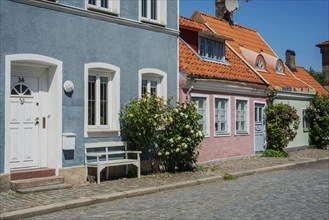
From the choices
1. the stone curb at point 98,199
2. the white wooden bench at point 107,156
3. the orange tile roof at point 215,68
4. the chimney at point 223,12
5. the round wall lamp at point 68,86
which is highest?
the chimney at point 223,12

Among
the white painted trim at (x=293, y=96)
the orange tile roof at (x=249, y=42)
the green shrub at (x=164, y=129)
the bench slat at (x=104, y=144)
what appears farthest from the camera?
the orange tile roof at (x=249, y=42)

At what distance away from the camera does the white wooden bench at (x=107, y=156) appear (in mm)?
12125

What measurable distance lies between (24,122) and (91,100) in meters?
2.01

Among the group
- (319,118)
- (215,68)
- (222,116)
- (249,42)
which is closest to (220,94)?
(222,116)

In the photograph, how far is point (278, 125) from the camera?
2144 cm

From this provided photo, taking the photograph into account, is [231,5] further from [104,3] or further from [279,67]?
[104,3]

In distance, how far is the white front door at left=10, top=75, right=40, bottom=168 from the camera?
36.4ft

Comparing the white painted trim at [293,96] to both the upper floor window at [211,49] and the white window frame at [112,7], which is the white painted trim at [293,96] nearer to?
the upper floor window at [211,49]

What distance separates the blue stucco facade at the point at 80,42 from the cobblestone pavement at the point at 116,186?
931 mm

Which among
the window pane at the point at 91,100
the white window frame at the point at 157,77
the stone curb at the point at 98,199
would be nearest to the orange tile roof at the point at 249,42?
the white window frame at the point at 157,77

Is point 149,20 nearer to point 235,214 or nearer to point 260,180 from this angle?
point 260,180

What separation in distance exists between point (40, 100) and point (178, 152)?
4345 mm

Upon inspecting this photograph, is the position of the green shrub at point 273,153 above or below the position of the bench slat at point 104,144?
below

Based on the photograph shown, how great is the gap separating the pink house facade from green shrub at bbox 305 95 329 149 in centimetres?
538
